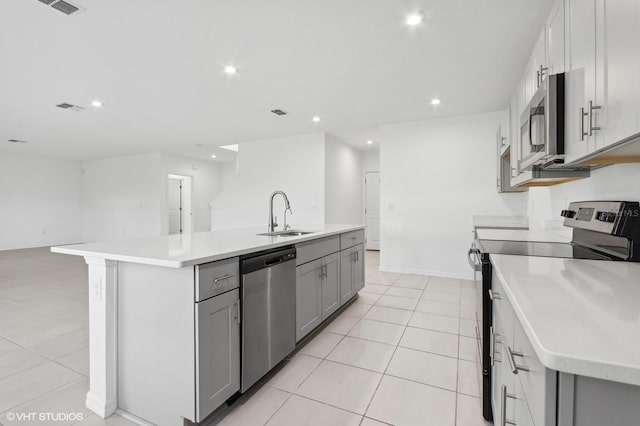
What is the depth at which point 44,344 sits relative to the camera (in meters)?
2.42

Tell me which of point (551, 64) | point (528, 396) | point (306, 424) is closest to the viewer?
point (528, 396)

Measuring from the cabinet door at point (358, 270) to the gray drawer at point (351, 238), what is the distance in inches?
2.8

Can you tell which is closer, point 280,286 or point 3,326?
point 280,286

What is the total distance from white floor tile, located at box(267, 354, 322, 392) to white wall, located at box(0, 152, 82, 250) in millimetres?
9339

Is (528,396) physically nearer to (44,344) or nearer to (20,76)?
(44,344)


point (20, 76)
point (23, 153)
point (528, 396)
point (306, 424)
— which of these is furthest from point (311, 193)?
point (23, 153)

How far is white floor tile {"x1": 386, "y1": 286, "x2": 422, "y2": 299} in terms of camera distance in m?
3.74

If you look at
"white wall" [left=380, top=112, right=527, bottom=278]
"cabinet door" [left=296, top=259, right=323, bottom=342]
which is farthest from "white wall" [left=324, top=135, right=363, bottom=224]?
"cabinet door" [left=296, top=259, right=323, bottom=342]

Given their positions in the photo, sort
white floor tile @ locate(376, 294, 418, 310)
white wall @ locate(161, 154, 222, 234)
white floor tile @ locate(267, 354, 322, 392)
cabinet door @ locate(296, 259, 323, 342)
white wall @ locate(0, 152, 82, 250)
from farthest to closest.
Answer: white wall @ locate(161, 154, 222, 234) → white wall @ locate(0, 152, 82, 250) → white floor tile @ locate(376, 294, 418, 310) → cabinet door @ locate(296, 259, 323, 342) → white floor tile @ locate(267, 354, 322, 392)

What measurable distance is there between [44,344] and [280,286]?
207cm

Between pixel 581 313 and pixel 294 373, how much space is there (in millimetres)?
1733

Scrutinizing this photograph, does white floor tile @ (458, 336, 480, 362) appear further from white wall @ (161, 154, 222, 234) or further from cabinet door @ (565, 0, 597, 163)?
white wall @ (161, 154, 222, 234)

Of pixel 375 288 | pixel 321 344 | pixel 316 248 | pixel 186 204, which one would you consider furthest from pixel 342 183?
pixel 186 204

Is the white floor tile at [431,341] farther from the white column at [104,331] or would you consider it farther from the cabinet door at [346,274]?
the white column at [104,331]
